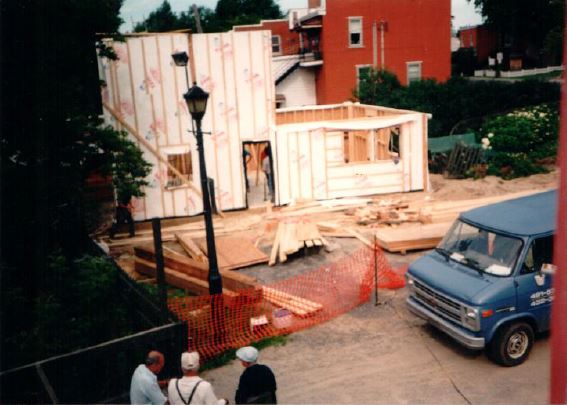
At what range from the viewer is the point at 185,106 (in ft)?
61.3

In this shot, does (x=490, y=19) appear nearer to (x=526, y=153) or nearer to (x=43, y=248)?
(x=526, y=153)

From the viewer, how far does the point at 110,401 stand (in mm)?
7137

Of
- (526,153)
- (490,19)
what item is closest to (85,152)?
(526,153)

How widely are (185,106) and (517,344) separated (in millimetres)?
13408

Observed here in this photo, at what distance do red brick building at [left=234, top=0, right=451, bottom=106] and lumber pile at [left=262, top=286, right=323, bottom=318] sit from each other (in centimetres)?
3036

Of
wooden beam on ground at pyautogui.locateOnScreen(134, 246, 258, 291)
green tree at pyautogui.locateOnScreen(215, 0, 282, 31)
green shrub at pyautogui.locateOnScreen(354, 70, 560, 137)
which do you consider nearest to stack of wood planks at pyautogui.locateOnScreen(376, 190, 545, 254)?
wooden beam on ground at pyautogui.locateOnScreen(134, 246, 258, 291)

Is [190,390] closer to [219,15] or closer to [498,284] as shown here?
[498,284]

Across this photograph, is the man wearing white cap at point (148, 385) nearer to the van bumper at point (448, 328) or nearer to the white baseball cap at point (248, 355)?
the white baseball cap at point (248, 355)

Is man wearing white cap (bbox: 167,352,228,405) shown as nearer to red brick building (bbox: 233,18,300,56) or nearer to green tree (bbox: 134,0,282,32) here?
red brick building (bbox: 233,18,300,56)

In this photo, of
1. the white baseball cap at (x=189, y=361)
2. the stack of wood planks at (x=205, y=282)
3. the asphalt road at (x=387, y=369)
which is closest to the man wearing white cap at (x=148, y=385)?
the white baseball cap at (x=189, y=361)

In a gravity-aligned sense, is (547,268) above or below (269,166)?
below

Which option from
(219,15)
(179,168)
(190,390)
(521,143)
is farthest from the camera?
(219,15)

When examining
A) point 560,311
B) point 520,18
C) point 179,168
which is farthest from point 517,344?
point 520,18

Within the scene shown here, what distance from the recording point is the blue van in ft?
27.1
